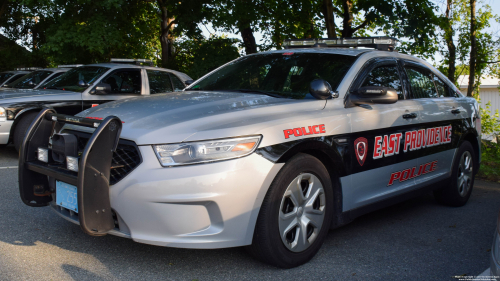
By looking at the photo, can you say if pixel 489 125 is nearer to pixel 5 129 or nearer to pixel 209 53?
pixel 209 53

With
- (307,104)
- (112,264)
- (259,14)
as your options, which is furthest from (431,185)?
(259,14)

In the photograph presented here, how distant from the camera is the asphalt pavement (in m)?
3.36

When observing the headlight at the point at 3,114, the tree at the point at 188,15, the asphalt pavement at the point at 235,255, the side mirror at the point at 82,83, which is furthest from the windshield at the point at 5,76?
the asphalt pavement at the point at 235,255

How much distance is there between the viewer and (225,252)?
3799mm

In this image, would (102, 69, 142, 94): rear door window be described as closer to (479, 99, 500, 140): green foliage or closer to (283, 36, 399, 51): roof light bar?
(283, 36, 399, 51): roof light bar

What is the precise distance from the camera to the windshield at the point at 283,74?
4.27 m

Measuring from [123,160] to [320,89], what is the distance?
64.6 inches

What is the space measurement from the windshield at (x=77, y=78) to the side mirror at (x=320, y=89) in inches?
223

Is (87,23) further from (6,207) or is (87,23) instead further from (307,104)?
(307,104)

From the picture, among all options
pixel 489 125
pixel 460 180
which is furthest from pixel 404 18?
pixel 460 180

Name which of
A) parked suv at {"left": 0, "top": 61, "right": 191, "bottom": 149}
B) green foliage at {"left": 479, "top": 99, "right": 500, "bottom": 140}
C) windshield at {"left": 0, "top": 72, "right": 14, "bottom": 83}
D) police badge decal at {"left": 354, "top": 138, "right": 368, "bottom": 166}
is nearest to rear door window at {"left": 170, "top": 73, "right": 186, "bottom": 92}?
parked suv at {"left": 0, "top": 61, "right": 191, "bottom": 149}

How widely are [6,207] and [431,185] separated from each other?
14.2 ft

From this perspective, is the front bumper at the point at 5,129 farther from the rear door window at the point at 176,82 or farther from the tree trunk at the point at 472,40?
the tree trunk at the point at 472,40

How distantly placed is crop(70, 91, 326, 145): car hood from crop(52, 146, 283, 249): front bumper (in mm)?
187
